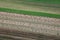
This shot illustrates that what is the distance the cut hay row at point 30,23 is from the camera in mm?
4324

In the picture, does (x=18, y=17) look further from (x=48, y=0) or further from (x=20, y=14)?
(x=48, y=0)

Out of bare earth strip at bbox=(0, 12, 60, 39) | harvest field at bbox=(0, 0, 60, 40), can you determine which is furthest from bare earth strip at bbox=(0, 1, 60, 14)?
bare earth strip at bbox=(0, 12, 60, 39)

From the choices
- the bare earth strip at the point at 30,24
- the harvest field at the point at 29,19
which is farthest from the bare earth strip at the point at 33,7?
the bare earth strip at the point at 30,24

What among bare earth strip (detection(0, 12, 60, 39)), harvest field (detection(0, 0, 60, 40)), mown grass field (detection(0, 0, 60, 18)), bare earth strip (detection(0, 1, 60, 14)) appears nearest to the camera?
harvest field (detection(0, 0, 60, 40))

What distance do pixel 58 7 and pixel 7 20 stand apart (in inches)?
71.2

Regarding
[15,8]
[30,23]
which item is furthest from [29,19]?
[15,8]

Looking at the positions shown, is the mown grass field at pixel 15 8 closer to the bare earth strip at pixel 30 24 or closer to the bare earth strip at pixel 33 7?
the bare earth strip at pixel 33 7

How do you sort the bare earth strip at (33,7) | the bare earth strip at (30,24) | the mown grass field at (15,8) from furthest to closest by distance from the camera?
the bare earth strip at (33,7), the mown grass field at (15,8), the bare earth strip at (30,24)

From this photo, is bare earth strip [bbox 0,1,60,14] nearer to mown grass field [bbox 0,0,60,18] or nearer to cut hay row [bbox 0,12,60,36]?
mown grass field [bbox 0,0,60,18]

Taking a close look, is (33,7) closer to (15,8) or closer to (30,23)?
(15,8)

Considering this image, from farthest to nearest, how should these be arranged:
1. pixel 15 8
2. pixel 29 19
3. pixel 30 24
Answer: pixel 15 8 → pixel 29 19 → pixel 30 24

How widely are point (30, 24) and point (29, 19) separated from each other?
28 cm

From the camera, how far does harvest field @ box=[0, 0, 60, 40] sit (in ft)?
13.7

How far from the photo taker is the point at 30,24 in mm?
4609
